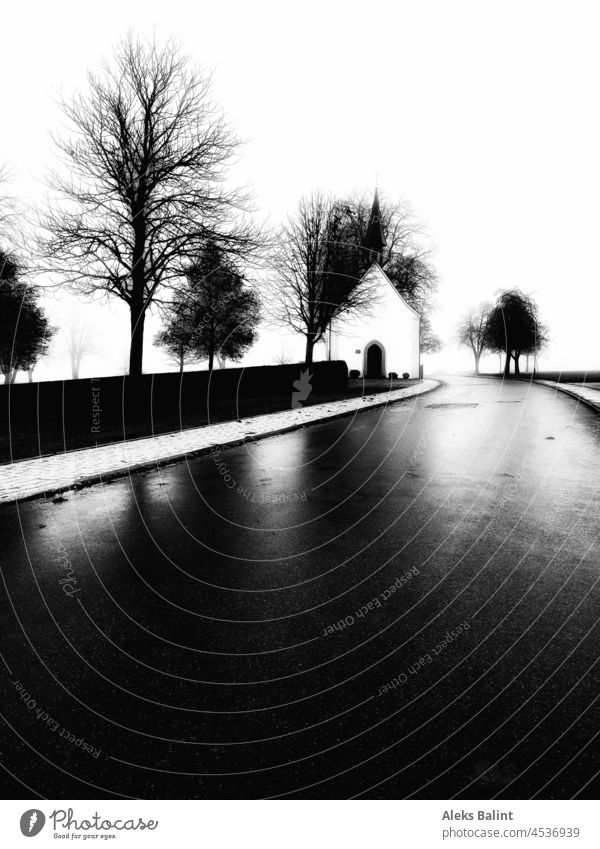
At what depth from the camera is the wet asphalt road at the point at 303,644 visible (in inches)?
102

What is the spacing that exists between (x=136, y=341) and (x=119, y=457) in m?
11.1

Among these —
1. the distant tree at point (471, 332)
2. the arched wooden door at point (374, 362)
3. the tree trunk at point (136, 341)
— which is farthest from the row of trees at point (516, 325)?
the tree trunk at point (136, 341)

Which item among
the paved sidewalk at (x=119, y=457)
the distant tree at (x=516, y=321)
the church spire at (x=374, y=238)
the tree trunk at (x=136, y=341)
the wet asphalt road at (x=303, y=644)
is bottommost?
the wet asphalt road at (x=303, y=644)

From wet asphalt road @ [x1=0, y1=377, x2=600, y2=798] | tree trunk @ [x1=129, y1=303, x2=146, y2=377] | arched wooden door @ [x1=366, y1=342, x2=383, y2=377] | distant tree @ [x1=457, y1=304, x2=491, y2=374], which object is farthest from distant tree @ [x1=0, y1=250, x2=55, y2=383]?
distant tree @ [x1=457, y1=304, x2=491, y2=374]

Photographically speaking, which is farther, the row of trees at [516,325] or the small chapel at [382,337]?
the row of trees at [516,325]

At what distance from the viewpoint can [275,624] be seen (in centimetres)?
399

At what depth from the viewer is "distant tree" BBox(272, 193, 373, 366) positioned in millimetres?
35062

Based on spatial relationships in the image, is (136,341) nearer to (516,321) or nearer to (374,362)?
(374,362)

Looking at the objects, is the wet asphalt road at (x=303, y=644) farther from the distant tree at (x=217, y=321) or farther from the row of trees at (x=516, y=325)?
the row of trees at (x=516, y=325)

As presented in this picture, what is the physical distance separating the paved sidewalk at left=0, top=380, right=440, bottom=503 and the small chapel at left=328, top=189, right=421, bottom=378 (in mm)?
28991

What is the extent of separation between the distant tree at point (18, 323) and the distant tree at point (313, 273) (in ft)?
51.4

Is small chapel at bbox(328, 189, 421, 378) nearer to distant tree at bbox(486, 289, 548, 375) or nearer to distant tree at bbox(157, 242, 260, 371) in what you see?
distant tree at bbox(157, 242, 260, 371)

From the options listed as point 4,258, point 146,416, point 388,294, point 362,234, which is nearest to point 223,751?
point 146,416
